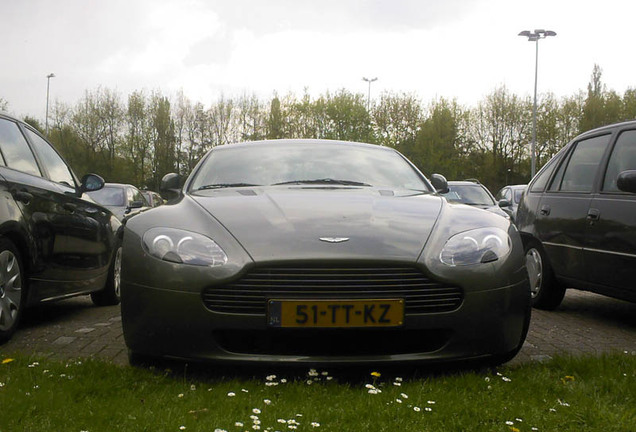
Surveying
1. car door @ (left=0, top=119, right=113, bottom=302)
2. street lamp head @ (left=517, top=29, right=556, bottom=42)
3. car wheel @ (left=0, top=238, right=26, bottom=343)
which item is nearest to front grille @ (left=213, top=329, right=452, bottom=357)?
car wheel @ (left=0, top=238, right=26, bottom=343)

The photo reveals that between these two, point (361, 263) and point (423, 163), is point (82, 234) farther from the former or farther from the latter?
point (423, 163)

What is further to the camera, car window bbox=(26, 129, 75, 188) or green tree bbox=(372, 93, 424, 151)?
green tree bbox=(372, 93, 424, 151)

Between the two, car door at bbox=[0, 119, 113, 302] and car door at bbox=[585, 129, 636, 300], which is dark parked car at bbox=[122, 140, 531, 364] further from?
car door at bbox=[585, 129, 636, 300]

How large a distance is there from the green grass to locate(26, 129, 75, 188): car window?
2365mm

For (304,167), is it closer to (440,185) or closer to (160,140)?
(440,185)

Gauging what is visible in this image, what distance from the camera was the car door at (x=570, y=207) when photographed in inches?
229

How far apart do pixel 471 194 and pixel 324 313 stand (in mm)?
13328

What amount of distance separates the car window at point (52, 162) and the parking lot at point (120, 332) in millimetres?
1170

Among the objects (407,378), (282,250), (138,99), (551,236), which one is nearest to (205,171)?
(282,250)

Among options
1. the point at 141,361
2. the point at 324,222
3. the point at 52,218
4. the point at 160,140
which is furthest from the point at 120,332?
the point at 160,140

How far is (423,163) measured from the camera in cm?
4444

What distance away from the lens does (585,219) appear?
571 centimetres

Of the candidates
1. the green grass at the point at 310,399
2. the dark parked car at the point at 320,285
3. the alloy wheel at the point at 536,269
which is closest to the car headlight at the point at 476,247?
the dark parked car at the point at 320,285

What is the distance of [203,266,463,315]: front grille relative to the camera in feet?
10.6
